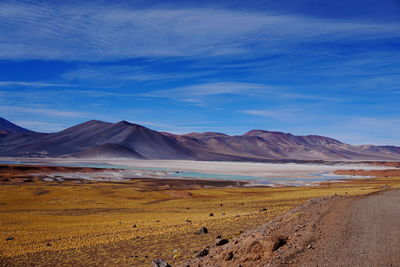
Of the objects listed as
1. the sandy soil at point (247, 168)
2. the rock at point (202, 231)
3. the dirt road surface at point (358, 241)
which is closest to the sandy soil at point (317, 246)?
the dirt road surface at point (358, 241)

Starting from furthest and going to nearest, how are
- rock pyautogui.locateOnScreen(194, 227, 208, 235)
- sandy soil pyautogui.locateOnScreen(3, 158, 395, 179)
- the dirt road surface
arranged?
sandy soil pyautogui.locateOnScreen(3, 158, 395, 179)
rock pyautogui.locateOnScreen(194, 227, 208, 235)
the dirt road surface

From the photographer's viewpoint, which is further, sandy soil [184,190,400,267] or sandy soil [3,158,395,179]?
sandy soil [3,158,395,179]

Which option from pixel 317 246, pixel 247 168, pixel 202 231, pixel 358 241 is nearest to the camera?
Answer: pixel 317 246

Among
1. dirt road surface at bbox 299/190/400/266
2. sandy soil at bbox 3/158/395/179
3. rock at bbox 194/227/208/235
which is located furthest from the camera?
sandy soil at bbox 3/158/395/179

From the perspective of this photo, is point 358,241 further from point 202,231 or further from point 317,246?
point 202,231

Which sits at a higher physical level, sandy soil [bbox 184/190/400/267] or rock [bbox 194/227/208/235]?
sandy soil [bbox 184/190/400/267]

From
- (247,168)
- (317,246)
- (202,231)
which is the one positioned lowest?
(202,231)

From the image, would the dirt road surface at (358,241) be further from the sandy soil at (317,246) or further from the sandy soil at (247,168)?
the sandy soil at (247,168)

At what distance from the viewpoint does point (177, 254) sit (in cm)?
1177

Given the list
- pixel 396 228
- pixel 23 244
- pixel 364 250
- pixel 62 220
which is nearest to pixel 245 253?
pixel 364 250

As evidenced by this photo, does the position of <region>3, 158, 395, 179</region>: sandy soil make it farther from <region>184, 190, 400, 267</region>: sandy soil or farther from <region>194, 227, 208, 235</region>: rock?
<region>184, 190, 400, 267</region>: sandy soil

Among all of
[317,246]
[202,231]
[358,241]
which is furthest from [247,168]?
[317,246]

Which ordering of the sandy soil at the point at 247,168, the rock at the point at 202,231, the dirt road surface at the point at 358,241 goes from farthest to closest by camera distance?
the sandy soil at the point at 247,168 → the rock at the point at 202,231 → the dirt road surface at the point at 358,241

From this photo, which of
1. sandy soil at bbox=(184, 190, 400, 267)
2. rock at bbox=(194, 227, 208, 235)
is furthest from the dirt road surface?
rock at bbox=(194, 227, 208, 235)
